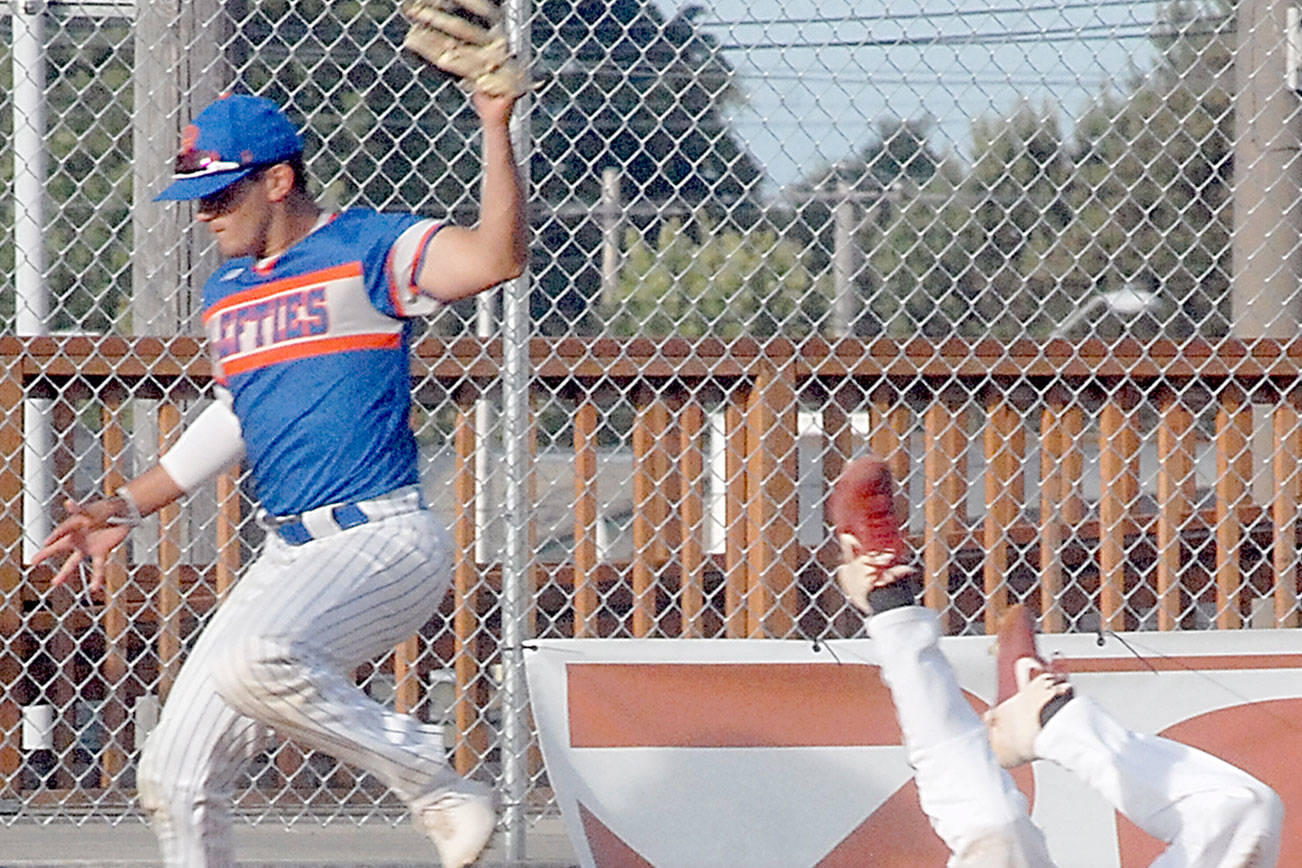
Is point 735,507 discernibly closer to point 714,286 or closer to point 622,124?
point 622,124

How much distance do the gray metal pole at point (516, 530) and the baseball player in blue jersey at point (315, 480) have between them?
1.13 meters

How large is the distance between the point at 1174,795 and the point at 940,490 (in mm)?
1697

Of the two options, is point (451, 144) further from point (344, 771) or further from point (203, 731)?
point (203, 731)

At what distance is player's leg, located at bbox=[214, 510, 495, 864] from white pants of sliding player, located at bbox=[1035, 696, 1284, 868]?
3.87 feet

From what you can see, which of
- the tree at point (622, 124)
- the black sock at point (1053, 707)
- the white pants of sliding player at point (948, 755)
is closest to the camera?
the white pants of sliding player at point (948, 755)

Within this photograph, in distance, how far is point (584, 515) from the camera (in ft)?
16.7

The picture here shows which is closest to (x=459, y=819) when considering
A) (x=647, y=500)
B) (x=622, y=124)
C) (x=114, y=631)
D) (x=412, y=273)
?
(x=412, y=273)

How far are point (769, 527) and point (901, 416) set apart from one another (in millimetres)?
518

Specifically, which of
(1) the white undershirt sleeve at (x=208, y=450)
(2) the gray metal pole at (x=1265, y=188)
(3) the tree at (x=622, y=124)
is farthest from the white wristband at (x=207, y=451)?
(2) the gray metal pole at (x=1265, y=188)

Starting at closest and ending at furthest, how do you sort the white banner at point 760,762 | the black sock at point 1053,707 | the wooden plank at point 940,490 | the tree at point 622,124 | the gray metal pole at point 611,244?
1. the black sock at point 1053,707
2. the white banner at point 760,762
3. the tree at point 622,124
4. the wooden plank at point 940,490
5. the gray metal pole at point 611,244

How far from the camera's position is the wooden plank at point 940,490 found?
519 cm

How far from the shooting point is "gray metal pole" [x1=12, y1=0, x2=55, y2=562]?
17.3 ft

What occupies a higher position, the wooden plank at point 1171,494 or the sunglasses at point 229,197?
the sunglasses at point 229,197

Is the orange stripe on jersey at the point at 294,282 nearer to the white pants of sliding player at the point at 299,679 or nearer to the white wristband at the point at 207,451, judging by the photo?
the white wristband at the point at 207,451
